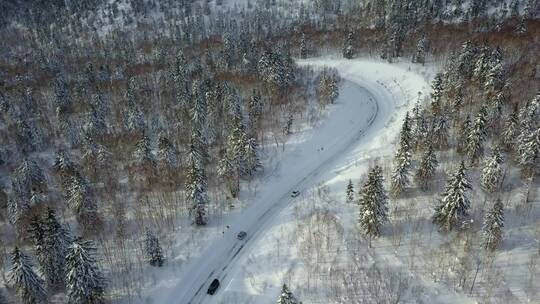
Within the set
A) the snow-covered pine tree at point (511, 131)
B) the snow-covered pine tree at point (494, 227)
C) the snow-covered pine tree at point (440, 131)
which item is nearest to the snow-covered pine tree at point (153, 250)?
the snow-covered pine tree at point (494, 227)

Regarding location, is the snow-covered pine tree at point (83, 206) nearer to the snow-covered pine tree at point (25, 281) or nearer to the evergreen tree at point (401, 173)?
the snow-covered pine tree at point (25, 281)

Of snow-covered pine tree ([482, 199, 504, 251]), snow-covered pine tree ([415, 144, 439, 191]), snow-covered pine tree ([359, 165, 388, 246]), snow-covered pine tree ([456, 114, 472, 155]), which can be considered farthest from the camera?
snow-covered pine tree ([456, 114, 472, 155])

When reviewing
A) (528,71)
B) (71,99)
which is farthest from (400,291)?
(71,99)

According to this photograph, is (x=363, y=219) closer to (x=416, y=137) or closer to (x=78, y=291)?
(x=416, y=137)

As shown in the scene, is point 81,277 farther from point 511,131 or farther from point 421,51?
point 421,51

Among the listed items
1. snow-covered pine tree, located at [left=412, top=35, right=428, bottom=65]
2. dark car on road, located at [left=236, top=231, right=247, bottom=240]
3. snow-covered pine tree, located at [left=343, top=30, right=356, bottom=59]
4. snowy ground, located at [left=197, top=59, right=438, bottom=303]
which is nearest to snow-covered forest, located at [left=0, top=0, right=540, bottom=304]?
dark car on road, located at [left=236, top=231, right=247, bottom=240]

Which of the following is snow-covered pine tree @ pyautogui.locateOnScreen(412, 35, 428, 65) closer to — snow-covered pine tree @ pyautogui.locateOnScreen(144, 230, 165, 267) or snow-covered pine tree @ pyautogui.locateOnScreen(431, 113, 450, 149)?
snow-covered pine tree @ pyautogui.locateOnScreen(431, 113, 450, 149)
